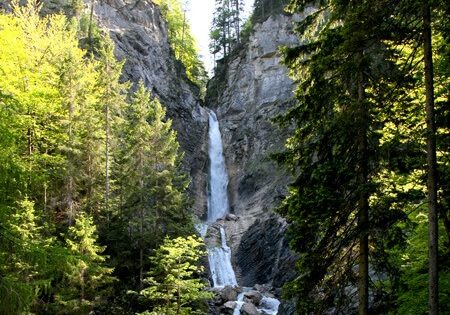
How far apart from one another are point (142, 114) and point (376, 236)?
18307 mm

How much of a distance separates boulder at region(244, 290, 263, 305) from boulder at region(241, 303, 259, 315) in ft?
4.14

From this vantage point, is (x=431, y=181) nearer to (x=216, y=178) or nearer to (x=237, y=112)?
(x=216, y=178)

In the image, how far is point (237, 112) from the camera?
52.5m

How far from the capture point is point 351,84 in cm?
830

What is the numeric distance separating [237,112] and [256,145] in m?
7.08

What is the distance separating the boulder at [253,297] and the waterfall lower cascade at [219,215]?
0.78ft

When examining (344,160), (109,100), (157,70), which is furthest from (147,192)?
(157,70)

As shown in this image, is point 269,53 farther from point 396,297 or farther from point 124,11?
point 396,297

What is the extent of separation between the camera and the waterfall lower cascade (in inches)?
997

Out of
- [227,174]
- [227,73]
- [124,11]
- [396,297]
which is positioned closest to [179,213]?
[396,297]

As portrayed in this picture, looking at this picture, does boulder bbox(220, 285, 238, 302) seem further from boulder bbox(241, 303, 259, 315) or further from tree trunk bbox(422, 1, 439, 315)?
tree trunk bbox(422, 1, 439, 315)

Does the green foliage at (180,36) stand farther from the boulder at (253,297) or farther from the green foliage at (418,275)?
the green foliage at (418,275)

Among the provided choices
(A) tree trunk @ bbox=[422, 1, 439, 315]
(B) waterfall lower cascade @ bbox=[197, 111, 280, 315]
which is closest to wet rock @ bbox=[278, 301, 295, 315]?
(B) waterfall lower cascade @ bbox=[197, 111, 280, 315]

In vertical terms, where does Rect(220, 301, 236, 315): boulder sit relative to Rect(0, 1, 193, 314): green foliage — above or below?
below
